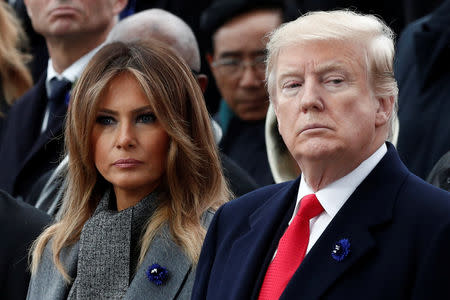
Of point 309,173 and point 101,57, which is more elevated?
point 101,57

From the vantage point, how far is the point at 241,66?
18.6ft

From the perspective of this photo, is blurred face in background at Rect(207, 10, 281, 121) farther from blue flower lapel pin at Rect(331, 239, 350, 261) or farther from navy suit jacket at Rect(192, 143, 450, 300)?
blue flower lapel pin at Rect(331, 239, 350, 261)

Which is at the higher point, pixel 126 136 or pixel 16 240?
pixel 126 136

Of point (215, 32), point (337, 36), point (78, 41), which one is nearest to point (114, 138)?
point (337, 36)

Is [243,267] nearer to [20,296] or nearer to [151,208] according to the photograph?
[151,208]

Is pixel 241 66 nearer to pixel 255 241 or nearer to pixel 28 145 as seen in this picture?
pixel 28 145

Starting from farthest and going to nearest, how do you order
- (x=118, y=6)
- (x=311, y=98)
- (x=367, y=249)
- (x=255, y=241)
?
(x=118, y=6)
(x=255, y=241)
(x=311, y=98)
(x=367, y=249)

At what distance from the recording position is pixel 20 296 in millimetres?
3805

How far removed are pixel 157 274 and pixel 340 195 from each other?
802mm

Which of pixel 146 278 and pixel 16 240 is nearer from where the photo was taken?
pixel 146 278

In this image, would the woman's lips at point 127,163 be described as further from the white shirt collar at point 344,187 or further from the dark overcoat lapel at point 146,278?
the white shirt collar at point 344,187

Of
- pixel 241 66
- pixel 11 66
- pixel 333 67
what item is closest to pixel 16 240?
pixel 333 67

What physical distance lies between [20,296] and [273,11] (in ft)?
8.65

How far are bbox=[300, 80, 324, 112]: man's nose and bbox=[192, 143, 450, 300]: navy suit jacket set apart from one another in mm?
248
